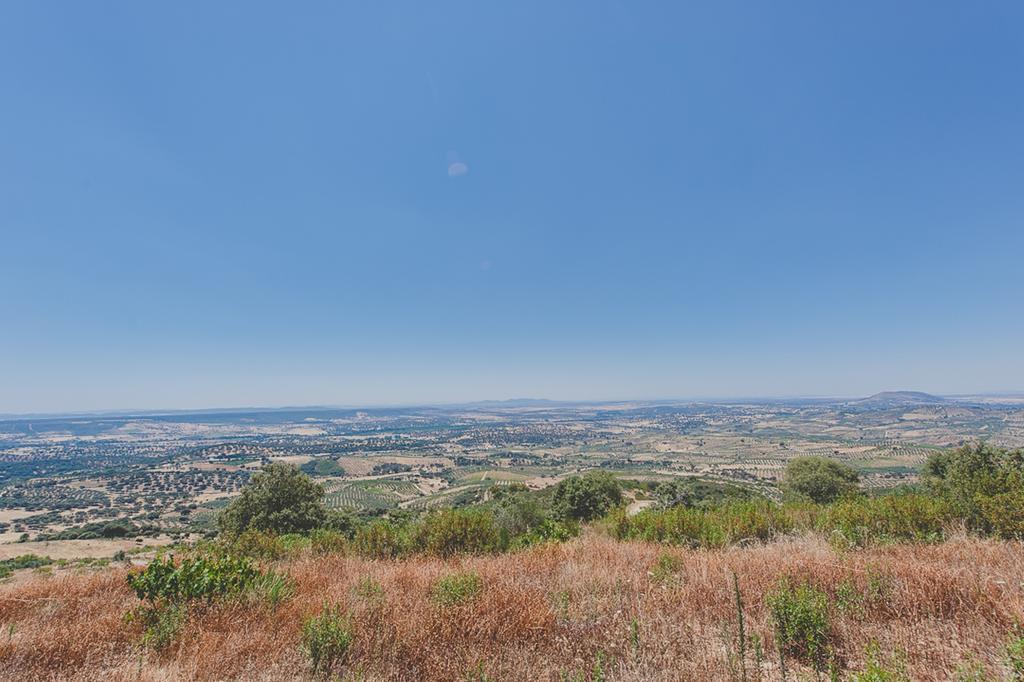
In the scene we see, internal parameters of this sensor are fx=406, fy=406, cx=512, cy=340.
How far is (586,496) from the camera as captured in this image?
121 feet

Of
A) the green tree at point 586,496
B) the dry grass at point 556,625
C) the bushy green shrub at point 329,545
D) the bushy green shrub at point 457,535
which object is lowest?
the green tree at point 586,496

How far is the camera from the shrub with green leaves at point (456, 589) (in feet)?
17.1

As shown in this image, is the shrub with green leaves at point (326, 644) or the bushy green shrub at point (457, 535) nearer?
the shrub with green leaves at point (326, 644)

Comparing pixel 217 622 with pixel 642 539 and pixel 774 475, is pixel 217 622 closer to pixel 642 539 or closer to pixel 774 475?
pixel 642 539

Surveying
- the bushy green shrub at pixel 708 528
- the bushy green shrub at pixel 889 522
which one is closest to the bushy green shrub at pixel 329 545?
the bushy green shrub at pixel 708 528

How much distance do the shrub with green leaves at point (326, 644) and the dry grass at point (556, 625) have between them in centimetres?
13

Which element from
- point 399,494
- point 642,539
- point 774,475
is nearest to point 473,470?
point 399,494

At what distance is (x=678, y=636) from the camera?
14.6 ft

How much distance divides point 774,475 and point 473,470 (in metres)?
104

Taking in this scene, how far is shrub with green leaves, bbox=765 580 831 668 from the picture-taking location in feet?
13.9

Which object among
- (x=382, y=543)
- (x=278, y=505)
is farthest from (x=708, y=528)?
(x=278, y=505)

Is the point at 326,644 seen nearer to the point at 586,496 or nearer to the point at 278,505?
the point at 278,505

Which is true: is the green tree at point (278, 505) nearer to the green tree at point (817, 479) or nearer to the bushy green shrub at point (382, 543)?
the bushy green shrub at point (382, 543)

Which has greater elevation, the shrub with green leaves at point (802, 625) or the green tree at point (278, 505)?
the shrub with green leaves at point (802, 625)
